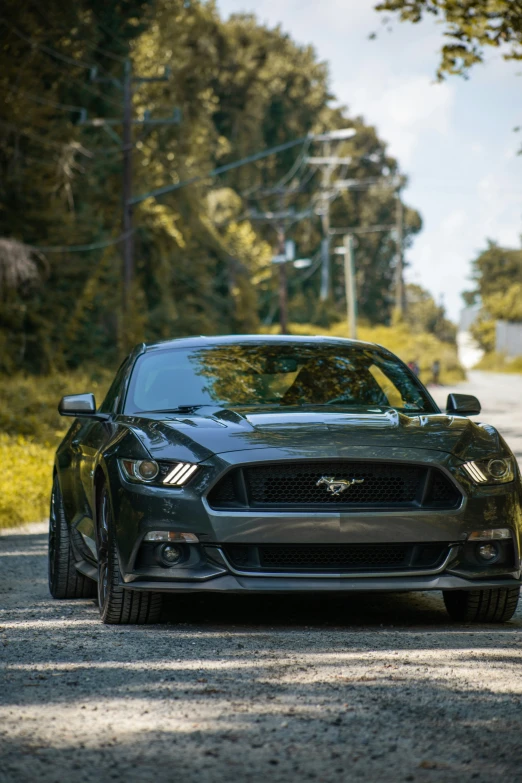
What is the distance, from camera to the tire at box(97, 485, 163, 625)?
7.07 metres

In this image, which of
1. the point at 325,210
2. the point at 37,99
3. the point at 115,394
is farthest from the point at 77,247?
the point at 325,210

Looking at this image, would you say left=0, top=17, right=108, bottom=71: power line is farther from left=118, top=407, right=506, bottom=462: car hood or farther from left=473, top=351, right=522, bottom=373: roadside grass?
left=473, top=351, right=522, bottom=373: roadside grass

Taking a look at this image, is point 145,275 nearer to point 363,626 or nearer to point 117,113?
point 117,113

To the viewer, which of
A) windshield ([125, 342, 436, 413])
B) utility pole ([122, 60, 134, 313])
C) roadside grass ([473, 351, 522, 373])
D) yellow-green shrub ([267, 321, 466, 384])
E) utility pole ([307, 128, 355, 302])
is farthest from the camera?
roadside grass ([473, 351, 522, 373])

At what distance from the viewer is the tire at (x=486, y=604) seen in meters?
7.28

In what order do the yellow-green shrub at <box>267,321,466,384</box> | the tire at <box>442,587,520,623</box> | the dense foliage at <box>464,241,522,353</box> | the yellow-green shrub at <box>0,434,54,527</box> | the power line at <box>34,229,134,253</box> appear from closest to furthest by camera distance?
the tire at <box>442,587,520,623</box> → the yellow-green shrub at <box>0,434,54,527</box> → the power line at <box>34,229,134,253</box> → the yellow-green shrub at <box>267,321,466,384</box> → the dense foliage at <box>464,241,522,353</box>

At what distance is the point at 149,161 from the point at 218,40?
864 inches

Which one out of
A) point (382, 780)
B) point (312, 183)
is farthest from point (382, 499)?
point (312, 183)

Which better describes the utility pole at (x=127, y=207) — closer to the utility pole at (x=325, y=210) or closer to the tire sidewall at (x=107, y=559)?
the tire sidewall at (x=107, y=559)

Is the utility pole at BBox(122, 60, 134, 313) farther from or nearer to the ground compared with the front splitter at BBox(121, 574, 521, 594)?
farther from the ground

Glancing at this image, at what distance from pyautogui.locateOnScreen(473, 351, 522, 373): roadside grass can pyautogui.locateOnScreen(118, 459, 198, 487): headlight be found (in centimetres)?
9891

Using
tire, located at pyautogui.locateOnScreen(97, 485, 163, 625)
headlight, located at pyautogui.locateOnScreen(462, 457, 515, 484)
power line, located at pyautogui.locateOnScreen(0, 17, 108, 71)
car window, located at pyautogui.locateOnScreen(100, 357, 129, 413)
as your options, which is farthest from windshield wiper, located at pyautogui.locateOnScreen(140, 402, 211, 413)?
power line, located at pyautogui.locateOnScreen(0, 17, 108, 71)

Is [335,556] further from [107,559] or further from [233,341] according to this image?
[233,341]

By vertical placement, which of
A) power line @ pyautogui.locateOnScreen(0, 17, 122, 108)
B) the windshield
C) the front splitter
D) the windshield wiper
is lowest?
the front splitter
